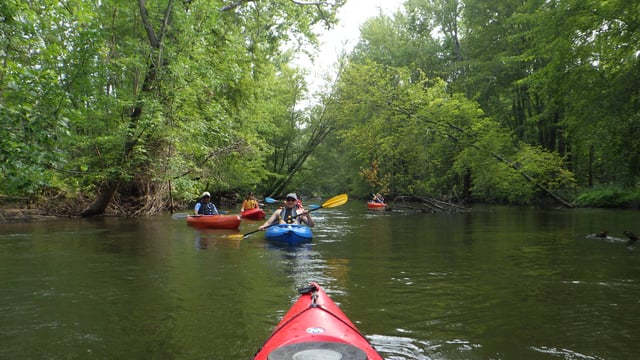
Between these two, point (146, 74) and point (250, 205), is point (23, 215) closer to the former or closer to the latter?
point (146, 74)

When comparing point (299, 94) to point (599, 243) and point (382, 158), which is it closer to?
point (382, 158)

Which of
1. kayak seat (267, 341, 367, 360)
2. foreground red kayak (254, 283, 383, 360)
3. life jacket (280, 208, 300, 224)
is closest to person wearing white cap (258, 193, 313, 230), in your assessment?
life jacket (280, 208, 300, 224)

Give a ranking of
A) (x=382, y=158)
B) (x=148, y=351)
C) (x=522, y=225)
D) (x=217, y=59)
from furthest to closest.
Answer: (x=382, y=158)
(x=217, y=59)
(x=522, y=225)
(x=148, y=351)

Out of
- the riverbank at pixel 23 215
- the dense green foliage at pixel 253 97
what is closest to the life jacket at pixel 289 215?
the dense green foliage at pixel 253 97

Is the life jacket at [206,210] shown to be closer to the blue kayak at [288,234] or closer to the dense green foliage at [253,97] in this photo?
the dense green foliage at [253,97]

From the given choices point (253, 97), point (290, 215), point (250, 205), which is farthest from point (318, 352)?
point (253, 97)

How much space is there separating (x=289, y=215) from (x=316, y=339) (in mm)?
8178

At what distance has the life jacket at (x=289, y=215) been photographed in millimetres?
10688

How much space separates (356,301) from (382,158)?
18.7 m

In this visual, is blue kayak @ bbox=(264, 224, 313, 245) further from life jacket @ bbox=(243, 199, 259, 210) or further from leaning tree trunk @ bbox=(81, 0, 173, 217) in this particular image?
life jacket @ bbox=(243, 199, 259, 210)

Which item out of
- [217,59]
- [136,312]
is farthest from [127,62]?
[136,312]

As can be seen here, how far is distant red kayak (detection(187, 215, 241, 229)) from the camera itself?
12969 millimetres

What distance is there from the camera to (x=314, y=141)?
3269 centimetres

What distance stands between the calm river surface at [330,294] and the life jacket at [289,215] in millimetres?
735
